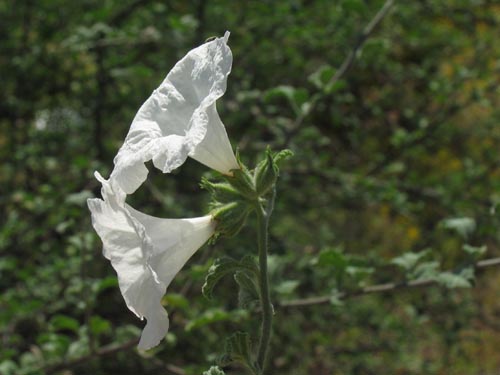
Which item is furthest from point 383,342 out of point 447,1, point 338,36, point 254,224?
point 447,1

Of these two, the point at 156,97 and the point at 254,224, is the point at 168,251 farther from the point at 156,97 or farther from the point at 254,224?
the point at 254,224

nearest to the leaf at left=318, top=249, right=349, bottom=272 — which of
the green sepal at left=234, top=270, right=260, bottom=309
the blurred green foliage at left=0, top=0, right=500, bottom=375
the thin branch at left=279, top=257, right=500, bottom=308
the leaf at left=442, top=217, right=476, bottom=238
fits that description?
the thin branch at left=279, top=257, right=500, bottom=308

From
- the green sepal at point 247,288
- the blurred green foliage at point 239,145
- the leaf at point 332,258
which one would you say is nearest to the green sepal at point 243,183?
the green sepal at point 247,288

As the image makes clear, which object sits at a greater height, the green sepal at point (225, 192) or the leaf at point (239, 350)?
the green sepal at point (225, 192)

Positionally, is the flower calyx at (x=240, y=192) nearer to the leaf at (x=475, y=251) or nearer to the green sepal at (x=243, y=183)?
the green sepal at (x=243, y=183)

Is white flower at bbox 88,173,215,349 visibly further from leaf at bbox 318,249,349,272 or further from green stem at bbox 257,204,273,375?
leaf at bbox 318,249,349,272

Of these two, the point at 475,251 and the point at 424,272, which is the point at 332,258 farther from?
the point at 475,251

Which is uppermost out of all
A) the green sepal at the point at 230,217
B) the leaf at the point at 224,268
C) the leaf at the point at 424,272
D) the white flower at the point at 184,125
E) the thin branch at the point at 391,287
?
the white flower at the point at 184,125

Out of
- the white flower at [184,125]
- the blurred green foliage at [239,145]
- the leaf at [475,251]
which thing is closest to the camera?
the white flower at [184,125]
